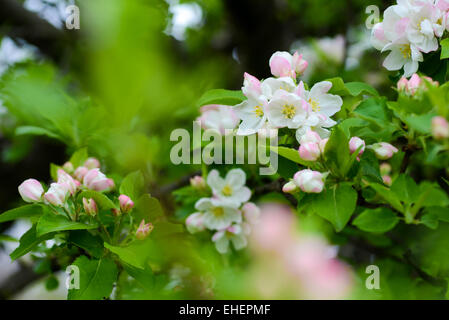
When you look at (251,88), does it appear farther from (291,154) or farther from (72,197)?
(72,197)

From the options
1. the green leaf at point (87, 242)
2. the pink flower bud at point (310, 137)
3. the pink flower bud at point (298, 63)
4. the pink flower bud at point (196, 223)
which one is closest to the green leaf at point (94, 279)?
the green leaf at point (87, 242)

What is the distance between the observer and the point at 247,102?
0.93 meters

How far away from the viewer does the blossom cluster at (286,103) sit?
866 mm

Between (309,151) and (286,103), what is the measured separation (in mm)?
115

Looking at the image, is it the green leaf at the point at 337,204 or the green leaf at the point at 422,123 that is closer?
the green leaf at the point at 422,123

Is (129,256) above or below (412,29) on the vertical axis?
below

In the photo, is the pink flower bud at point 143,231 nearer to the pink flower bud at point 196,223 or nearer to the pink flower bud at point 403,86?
the pink flower bud at point 196,223

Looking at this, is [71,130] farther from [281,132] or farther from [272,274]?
[272,274]

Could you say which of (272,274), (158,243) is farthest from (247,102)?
(272,274)

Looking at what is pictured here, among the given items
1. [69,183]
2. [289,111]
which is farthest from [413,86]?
[69,183]

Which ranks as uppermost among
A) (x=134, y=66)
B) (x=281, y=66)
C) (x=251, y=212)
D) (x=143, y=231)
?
(x=281, y=66)

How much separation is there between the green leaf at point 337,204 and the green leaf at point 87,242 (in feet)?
1.50

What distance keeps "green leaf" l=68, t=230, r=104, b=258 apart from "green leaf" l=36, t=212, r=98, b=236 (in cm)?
4

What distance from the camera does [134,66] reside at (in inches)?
7.4
